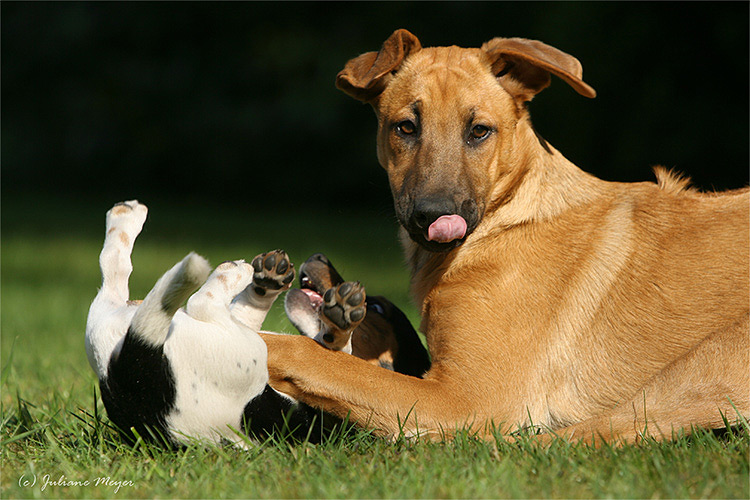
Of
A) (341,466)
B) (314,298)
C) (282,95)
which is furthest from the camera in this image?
(282,95)

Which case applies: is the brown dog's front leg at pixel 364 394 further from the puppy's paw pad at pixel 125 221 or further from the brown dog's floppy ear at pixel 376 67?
the brown dog's floppy ear at pixel 376 67

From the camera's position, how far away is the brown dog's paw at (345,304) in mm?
3233

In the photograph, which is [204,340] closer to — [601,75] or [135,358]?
[135,358]

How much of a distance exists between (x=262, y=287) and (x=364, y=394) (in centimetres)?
66

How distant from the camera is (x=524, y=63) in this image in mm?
3986

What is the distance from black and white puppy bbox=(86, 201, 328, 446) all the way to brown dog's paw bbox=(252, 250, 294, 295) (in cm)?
17

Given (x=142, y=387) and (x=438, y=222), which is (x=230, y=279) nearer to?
(x=142, y=387)

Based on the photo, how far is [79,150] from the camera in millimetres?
22625

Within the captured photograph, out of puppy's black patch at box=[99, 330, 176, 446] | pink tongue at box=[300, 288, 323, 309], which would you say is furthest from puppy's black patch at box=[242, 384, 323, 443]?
pink tongue at box=[300, 288, 323, 309]

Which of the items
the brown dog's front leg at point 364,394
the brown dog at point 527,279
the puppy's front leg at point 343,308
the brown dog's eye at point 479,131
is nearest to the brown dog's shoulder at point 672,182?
the brown dog at point 527,279

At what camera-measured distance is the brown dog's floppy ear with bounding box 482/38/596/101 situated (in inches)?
148

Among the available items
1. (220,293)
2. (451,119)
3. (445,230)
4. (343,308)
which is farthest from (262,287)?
(451,119)

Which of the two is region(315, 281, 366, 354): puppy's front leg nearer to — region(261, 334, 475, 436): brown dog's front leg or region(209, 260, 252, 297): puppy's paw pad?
region(261, 334, 475, 436): brown dog's front leg

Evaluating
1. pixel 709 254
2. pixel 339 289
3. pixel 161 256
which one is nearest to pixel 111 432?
pixel 339 289
